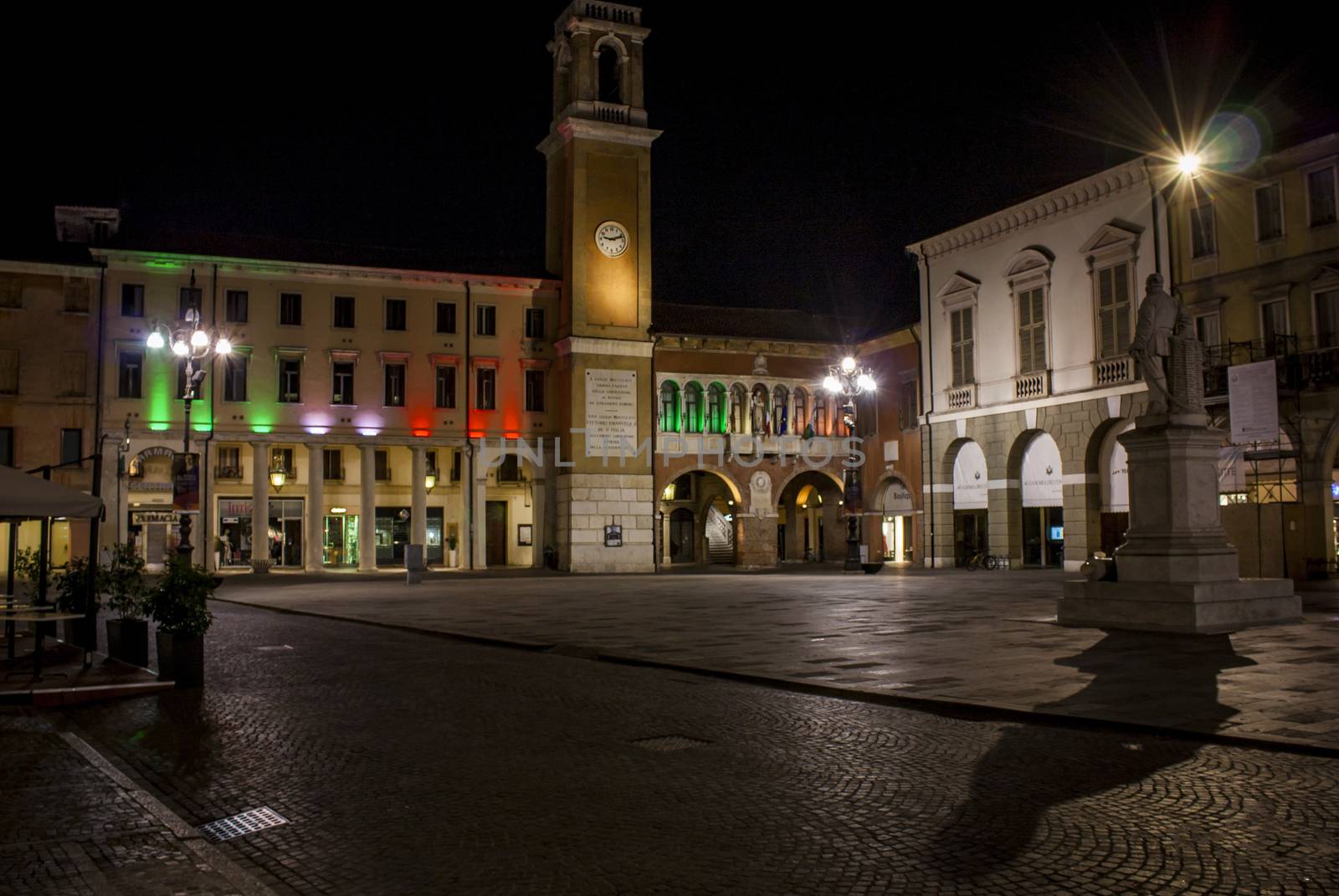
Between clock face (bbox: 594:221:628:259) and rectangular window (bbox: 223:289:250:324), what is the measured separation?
1422cm

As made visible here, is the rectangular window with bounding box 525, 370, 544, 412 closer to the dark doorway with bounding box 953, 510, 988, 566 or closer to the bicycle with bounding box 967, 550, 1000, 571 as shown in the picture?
the dark doorway with bounding box 953, 510, 988, 566

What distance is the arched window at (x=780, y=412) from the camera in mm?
52031

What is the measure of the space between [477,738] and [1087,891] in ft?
16.9

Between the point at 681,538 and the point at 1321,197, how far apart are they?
112 ft

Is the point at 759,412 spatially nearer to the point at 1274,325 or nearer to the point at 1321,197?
the point at 1274,325

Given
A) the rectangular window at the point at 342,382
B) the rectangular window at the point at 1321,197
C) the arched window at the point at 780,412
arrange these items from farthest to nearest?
the arched window at the point at 780,412, the rectangular window at the point at 342,382, the rectangular window at the point at 1321,197

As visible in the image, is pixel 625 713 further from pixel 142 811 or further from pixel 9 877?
pixel 9 877

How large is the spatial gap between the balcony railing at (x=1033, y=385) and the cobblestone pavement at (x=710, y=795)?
28.5 m

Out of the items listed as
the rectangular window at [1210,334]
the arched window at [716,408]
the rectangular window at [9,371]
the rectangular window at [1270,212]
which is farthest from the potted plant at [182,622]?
the arched window at [716,408]

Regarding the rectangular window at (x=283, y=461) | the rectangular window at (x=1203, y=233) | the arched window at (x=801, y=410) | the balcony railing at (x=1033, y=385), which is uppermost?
the rectangular window at (x=1203, y=233)

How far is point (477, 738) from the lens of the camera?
9.05m

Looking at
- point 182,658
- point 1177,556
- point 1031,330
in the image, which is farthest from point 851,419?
point 182,658

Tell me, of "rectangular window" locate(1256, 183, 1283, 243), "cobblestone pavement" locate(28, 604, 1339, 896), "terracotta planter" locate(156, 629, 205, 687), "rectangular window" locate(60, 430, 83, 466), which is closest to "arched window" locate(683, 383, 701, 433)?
"rectangular window" locate(60, 430, 83, 466)

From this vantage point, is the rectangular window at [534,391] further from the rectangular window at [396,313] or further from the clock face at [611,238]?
the clock face at [611,238]
